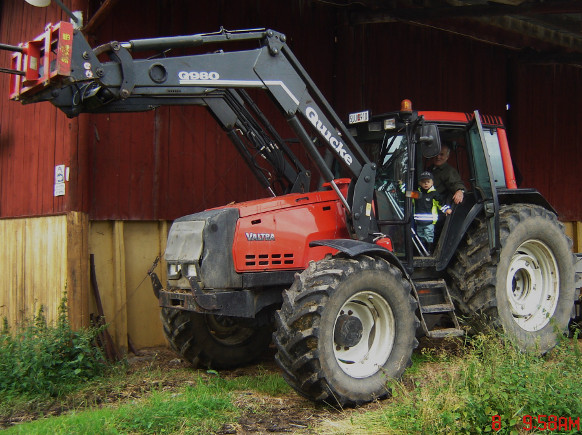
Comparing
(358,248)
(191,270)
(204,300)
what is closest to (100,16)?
(191,270)

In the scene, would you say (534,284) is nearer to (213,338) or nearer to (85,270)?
(213,338)

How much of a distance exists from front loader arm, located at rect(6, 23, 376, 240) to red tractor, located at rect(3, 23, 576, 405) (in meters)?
0.01

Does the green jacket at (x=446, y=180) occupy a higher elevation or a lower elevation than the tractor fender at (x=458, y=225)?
higher

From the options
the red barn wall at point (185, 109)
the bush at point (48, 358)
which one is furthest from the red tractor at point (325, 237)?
the red barn wall at point (185, 109)

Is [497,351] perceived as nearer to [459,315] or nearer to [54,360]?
[459,315]

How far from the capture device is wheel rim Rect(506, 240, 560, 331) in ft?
26.1

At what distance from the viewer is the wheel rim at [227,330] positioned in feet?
24.9

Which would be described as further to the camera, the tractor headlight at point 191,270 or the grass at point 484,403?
the tractor headlight at point 191,270

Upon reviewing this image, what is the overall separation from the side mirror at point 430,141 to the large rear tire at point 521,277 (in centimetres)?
123

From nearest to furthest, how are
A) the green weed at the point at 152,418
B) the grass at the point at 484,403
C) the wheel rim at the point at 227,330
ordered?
1. the grass at the point at 484,403
2. the green weed at the point at 152,418
3. the wheel rim at the point at 227,330

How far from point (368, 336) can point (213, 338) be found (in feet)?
6.58

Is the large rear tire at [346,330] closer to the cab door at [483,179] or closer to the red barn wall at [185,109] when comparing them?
the cab door at [483,179]

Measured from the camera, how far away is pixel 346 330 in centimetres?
612

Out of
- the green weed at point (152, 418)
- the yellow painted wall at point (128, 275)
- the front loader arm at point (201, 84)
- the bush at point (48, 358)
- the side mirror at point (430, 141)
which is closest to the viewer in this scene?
the green weed at point (152, 418)
